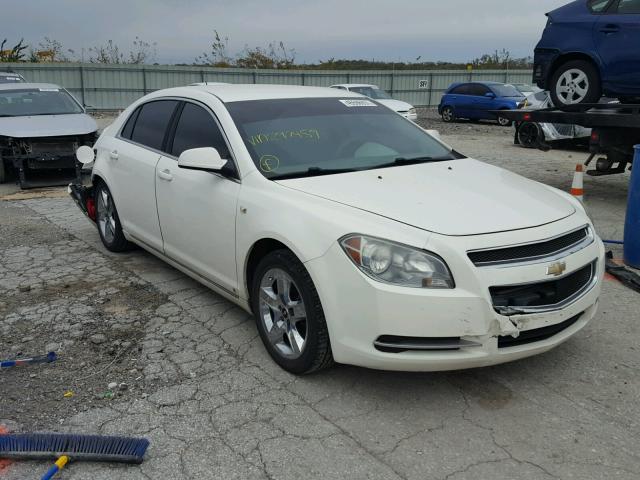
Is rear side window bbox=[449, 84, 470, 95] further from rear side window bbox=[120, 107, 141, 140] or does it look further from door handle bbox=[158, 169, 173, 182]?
door handle bbox=[158, 169, 173, 182]

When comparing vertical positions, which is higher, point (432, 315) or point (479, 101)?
point (479, 101)

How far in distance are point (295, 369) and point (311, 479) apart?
0.89m

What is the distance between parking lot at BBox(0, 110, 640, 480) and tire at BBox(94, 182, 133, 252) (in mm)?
1008

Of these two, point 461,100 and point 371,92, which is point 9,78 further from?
point 461,100

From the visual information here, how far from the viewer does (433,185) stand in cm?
370

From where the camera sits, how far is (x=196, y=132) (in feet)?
14.8

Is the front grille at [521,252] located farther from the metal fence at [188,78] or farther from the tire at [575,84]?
the metal fence at [188,78]

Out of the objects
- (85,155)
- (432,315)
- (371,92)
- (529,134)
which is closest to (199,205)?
(432,315)

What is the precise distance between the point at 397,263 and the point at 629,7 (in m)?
6.70

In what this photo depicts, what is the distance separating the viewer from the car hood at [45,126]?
941 cm

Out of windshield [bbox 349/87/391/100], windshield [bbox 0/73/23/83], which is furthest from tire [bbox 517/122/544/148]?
windshield [bbox 0/73/23/83]

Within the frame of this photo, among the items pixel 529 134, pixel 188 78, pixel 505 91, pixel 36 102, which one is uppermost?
pixel 188 78

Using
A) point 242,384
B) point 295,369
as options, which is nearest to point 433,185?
point 295,369

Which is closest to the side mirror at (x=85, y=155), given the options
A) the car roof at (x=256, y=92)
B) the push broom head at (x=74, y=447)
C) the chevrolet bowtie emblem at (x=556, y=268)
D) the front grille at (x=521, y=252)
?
the car roof at (x=256, y=92)
